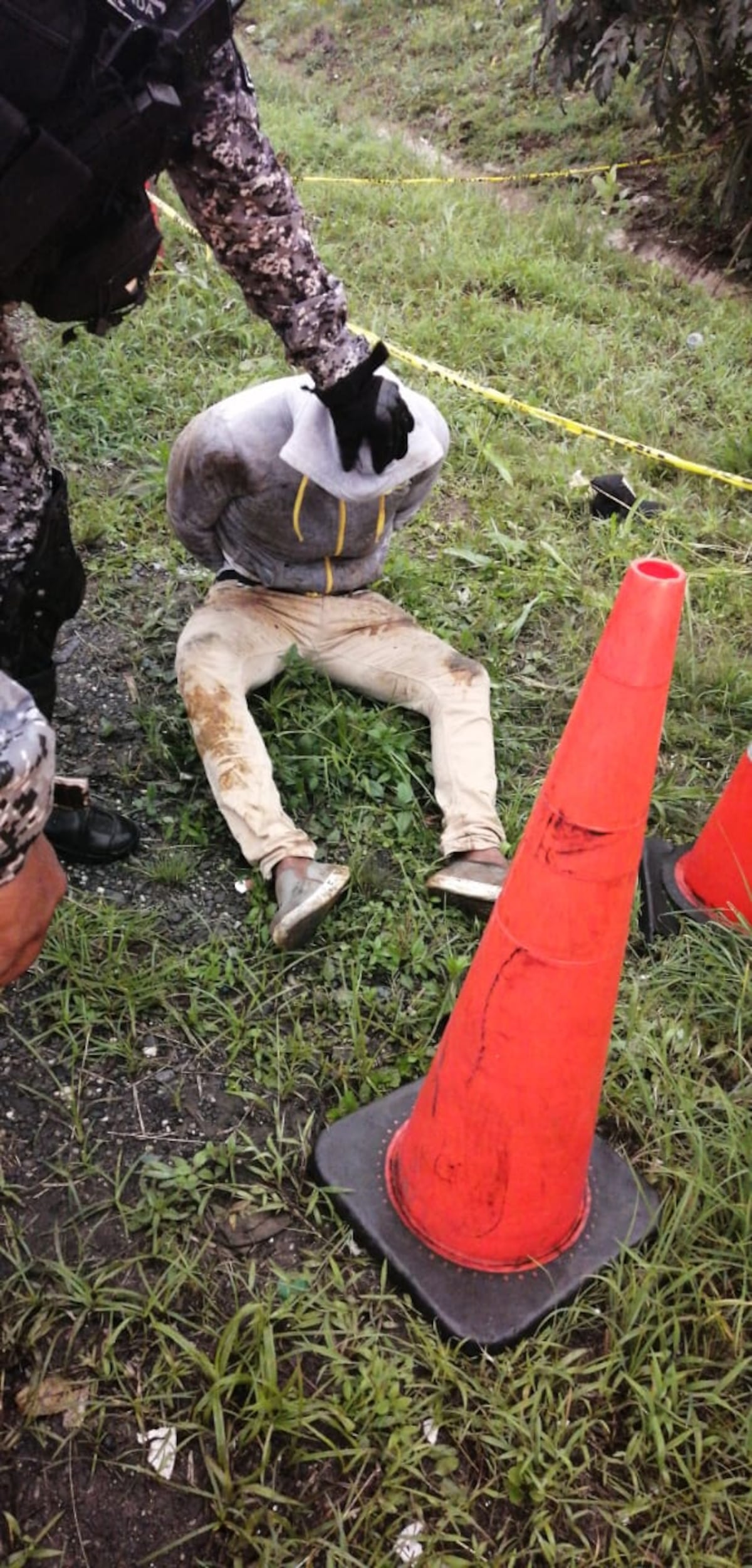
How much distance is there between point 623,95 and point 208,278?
12.0 feet

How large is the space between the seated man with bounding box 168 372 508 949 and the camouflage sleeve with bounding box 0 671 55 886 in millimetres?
876

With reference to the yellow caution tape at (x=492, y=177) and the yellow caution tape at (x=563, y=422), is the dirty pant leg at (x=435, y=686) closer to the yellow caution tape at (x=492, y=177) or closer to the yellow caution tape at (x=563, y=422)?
the yellow caution tape at (x=563, y=422)

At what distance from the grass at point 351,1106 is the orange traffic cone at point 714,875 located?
66 mm

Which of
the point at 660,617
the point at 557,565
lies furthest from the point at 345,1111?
the point at 557,565

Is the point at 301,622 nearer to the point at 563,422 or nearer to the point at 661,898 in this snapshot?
the point at 661,898

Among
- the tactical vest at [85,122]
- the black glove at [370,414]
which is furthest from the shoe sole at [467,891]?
the tactical vest at [85,122]

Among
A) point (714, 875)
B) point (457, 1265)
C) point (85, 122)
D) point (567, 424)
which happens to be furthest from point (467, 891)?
point (567, 424)

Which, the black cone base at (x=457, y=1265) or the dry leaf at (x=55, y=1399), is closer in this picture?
the dry leaf at (x=55, y=1399)

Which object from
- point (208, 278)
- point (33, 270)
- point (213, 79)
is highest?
point (213, 79)

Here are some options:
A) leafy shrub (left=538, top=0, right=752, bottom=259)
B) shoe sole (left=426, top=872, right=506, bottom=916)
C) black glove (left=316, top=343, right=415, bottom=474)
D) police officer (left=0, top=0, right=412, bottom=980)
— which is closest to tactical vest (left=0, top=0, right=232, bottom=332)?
police officer (left=0, top=0, right=412, bottom=980)

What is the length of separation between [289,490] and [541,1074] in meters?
1.46

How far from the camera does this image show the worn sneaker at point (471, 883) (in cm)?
230

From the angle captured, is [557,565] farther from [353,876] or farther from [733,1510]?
[733,1510]

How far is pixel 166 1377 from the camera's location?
1.61 meters
